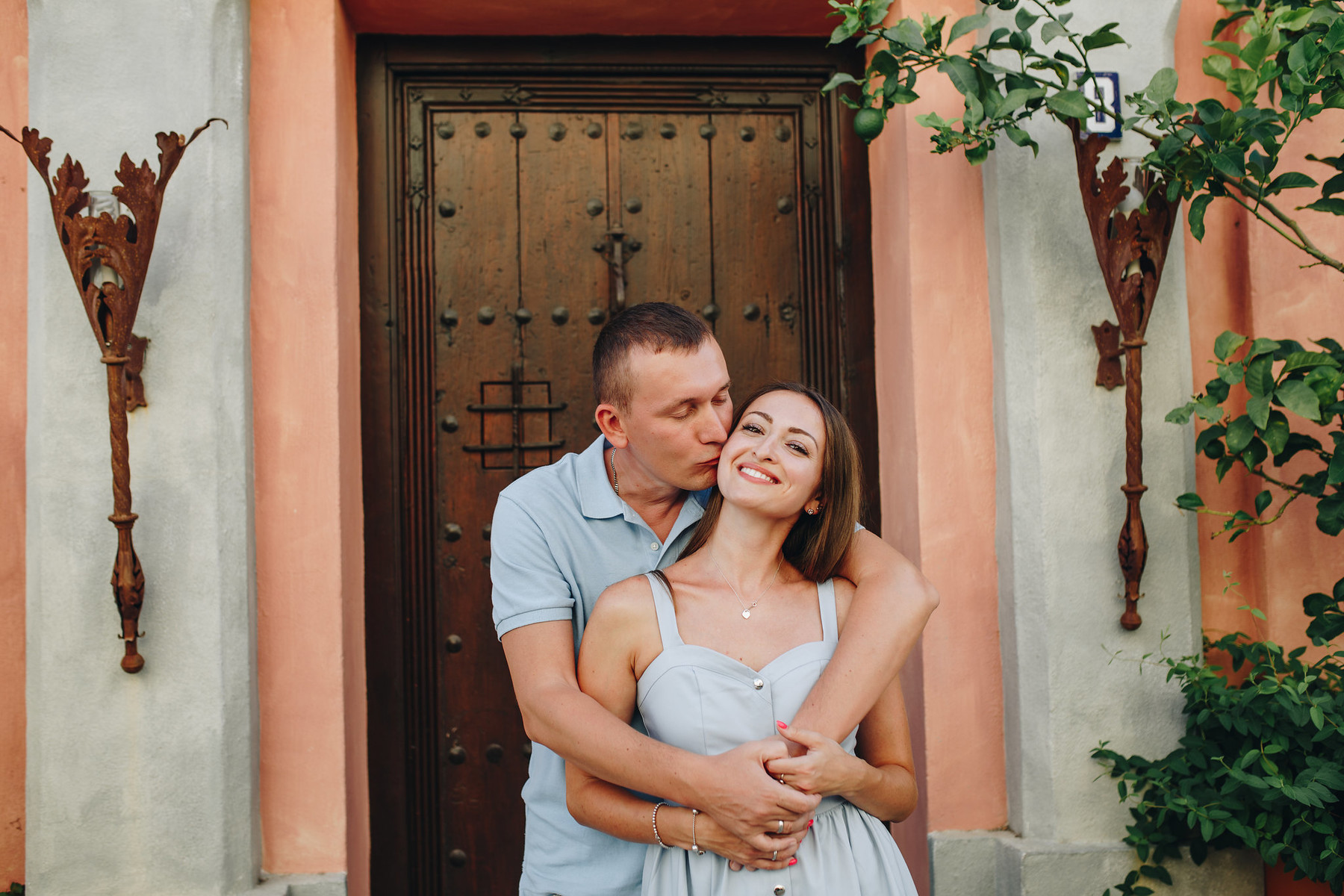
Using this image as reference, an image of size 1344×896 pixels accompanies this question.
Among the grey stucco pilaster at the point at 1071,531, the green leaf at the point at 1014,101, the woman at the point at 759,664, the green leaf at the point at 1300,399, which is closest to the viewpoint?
the woman at the point at 759,664

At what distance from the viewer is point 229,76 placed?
8.27ft

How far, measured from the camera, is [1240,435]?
2.28 metres

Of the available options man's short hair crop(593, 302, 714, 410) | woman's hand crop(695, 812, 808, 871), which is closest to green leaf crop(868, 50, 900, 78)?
man's short hair crop(593, 302, 714, 410)

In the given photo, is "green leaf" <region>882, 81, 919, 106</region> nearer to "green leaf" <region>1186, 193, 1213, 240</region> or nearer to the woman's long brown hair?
"green leaf" <region>1186, 193, 1213, 240</region>

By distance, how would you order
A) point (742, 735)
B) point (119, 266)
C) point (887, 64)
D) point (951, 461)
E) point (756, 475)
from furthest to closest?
1. point (951, 461)
2. point (887, 64)
3. point (119, 266)
4. point (756, 475)
5. point (742, 735)

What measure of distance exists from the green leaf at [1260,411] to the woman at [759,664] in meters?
0.99

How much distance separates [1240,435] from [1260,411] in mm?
88

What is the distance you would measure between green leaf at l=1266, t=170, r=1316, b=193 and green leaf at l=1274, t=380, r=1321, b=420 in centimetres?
43

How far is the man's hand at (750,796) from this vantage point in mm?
1557

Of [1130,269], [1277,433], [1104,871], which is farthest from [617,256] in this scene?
[1104,871]

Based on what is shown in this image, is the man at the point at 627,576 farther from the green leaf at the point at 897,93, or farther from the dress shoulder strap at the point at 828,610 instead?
the green leaf at the point at 897,93

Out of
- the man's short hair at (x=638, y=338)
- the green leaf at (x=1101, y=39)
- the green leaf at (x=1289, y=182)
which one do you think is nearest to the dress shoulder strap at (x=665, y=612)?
the man's short hair at (x=638, y=338)

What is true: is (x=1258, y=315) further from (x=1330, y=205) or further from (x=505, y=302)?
(x=505, y=302)

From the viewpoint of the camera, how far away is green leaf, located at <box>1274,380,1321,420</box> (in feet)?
7.05
